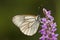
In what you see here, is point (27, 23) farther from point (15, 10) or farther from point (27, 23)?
point (15, 10)

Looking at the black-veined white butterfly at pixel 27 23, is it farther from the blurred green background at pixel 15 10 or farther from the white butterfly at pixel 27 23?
the blurred green background at pixel 15 10

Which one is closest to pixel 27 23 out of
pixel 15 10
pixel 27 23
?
pixel 27 23

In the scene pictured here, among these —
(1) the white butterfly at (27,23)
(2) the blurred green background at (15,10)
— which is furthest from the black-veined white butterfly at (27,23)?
(2) the blurred green background at (15,10)

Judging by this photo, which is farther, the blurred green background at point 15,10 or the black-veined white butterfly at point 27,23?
the blurred green background at point 15,10

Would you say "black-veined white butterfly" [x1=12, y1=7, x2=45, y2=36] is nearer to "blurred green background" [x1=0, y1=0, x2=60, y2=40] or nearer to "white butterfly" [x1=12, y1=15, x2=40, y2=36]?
"white butterfly" [x1=12, y1=15, x2=40, y2=36]

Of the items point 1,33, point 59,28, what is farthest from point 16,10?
point 59,28

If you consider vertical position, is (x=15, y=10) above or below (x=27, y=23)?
above
